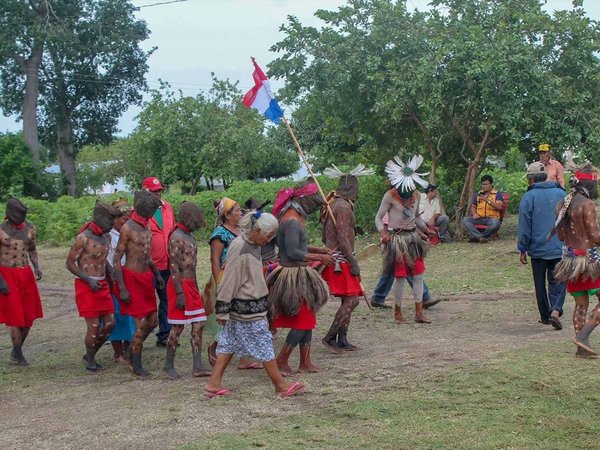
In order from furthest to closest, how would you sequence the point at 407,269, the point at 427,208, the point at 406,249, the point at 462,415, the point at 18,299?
the point at 427,208 → the point at 407,269 → the point at 406,249 → the point at 18,299 → the point at 462,415

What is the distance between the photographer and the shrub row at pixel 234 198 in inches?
816

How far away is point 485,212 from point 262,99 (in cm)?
996

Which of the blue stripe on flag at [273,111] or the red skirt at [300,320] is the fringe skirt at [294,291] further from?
the blue stripe on flag at [273,111]

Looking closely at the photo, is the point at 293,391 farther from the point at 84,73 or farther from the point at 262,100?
the point at 84,73

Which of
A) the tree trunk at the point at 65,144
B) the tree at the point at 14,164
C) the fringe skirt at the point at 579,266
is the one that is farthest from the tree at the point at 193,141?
the fringe skirt at the point at 579,266

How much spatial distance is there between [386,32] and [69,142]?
27647 mm

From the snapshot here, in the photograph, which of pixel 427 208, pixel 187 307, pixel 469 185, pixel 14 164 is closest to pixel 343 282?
pixel 187 307

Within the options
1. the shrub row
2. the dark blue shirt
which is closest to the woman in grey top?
the dark blue shirt

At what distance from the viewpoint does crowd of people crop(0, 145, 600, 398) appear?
6875mm

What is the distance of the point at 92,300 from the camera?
8242mm

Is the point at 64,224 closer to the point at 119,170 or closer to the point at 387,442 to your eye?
the point at 387,442

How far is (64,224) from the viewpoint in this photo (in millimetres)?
22984

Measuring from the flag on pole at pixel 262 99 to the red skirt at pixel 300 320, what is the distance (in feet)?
7.42

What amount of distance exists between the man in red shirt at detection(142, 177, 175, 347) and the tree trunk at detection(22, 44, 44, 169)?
3033cm
